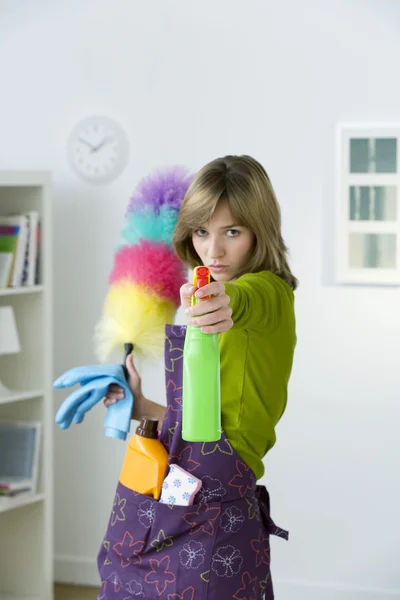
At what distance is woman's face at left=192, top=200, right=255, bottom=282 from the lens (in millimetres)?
1582

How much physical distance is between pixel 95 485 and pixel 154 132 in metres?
1.42

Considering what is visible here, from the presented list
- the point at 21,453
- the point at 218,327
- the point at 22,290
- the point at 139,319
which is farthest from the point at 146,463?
the point at 21,453

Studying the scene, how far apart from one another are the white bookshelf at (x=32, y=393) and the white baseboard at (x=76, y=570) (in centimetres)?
26

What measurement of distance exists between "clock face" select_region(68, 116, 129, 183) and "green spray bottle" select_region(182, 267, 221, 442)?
2.31 metres

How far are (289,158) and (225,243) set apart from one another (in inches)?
69.7

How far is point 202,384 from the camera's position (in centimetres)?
125

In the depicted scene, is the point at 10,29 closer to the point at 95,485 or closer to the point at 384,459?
the point at 95,485

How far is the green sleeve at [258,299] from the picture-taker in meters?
1.31

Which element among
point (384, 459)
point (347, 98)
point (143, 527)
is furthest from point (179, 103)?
point (143, 527)

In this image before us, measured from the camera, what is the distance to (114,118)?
11.4 feet

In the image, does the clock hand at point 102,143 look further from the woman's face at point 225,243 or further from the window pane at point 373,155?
the woman's face at point 225,243

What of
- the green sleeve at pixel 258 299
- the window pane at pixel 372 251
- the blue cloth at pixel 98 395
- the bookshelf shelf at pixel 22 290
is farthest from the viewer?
the window pane at pixel 372 251

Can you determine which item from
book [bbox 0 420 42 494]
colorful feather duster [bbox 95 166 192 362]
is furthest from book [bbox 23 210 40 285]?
colorful feather duster [bbox 95 166 192 362]

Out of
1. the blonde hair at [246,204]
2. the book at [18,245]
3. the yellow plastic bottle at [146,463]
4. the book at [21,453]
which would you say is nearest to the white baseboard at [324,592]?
the book at [21,453]
